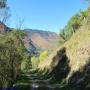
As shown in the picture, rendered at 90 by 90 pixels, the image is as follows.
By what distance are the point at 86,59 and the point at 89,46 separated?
6.29 m

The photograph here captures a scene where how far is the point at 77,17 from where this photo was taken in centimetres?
14612

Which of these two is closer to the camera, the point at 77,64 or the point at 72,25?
the point at 77,64

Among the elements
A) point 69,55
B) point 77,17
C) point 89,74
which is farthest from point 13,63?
point 77,17

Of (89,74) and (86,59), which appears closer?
(89,74)

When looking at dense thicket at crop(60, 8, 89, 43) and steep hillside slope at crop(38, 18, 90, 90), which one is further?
dense thicket at crop(60, 8, 89, 43)

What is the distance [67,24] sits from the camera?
153 metres

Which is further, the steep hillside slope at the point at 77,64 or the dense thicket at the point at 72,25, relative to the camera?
the dense thicket at the point at 72,25

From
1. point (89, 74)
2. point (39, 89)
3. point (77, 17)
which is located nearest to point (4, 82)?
point (39, 89)

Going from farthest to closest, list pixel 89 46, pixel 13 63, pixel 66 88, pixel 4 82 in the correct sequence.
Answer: pixel 13 63, pixel 89 46, pixel 66 88, pixel 4 82

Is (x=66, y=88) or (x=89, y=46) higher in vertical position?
(x=89, y=46)

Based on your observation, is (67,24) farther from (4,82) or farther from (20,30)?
(4,82)

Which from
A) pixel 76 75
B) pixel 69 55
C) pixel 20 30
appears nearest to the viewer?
pixel 76 75

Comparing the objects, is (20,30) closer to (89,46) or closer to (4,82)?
(89,46)

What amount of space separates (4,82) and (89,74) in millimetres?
12130
